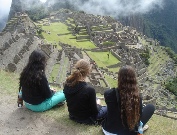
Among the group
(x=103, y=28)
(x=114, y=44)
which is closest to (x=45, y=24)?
(x=103, y=28)

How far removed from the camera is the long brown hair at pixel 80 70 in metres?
7.89

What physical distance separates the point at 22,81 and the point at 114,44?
135 ft

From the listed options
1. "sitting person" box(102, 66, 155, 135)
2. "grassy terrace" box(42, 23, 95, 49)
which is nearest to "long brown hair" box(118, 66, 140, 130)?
"sitting person" box(102, 66, 155, 135)

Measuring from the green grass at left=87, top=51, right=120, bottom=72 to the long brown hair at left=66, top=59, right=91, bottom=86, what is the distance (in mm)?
30086

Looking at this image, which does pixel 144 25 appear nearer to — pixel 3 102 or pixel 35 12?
pixel 35 12

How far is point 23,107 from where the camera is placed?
31.2 feet

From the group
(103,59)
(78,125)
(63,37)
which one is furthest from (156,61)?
(78,125)

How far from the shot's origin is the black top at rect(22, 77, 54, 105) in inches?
341

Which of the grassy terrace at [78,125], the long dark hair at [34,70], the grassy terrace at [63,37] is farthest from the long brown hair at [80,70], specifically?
the grassy terrace at [63,37]

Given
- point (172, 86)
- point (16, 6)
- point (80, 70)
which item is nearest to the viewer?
point (80, 70)

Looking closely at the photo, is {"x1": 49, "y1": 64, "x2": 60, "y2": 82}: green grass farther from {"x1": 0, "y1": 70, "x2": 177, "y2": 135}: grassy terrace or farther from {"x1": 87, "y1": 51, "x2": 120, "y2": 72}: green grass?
{"x1": 87, "y1": 51, "x2": 120, "y2": 72}: green grass

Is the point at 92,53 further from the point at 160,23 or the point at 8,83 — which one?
the point at 160,23

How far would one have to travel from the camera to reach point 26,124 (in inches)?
338

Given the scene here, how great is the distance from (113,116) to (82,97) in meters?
1.14
